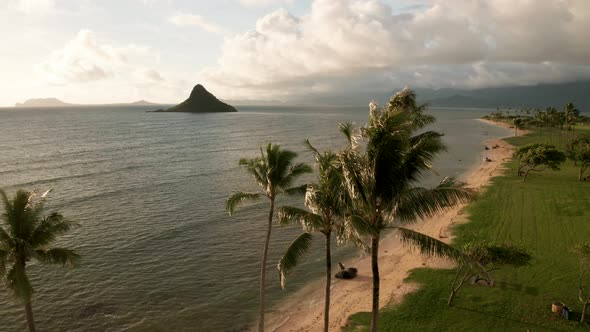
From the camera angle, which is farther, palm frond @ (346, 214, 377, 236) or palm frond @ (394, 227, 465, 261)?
palm frond @ (394, 227, 465, 261)

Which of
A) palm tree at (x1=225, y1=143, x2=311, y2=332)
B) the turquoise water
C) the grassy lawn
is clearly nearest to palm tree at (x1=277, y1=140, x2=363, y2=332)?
palm tree at (x1=225, y1=143, x2=311, y2=332)

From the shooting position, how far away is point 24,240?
18.8m

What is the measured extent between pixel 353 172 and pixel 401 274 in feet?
84.8

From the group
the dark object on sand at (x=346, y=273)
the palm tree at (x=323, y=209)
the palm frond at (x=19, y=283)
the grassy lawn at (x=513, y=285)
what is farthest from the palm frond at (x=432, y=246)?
the dark object on sand at (x=346, y=273)

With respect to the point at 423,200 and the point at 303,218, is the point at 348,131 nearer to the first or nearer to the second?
the point at 423,200

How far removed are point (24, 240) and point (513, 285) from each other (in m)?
34.6

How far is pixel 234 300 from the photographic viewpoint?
3453 cm

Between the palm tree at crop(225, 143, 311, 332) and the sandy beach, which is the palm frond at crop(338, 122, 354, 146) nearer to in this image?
the palm tree at crop(225, 143, 311, 332)

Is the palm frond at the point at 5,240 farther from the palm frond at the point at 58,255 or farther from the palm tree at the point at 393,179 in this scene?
the palm tree at the point at 393,179

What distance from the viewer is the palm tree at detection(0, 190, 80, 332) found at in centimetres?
1850

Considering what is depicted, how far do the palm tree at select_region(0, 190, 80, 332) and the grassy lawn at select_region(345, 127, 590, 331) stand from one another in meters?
20.3

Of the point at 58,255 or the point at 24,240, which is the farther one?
the point at 58,255

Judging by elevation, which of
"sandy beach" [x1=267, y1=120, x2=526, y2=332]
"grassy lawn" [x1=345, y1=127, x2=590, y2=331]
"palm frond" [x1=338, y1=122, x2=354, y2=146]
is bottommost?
"sandy beach" [x1=267, y1=120, x2=526, y2=332]

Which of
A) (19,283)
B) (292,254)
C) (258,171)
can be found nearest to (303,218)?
(292,254)
